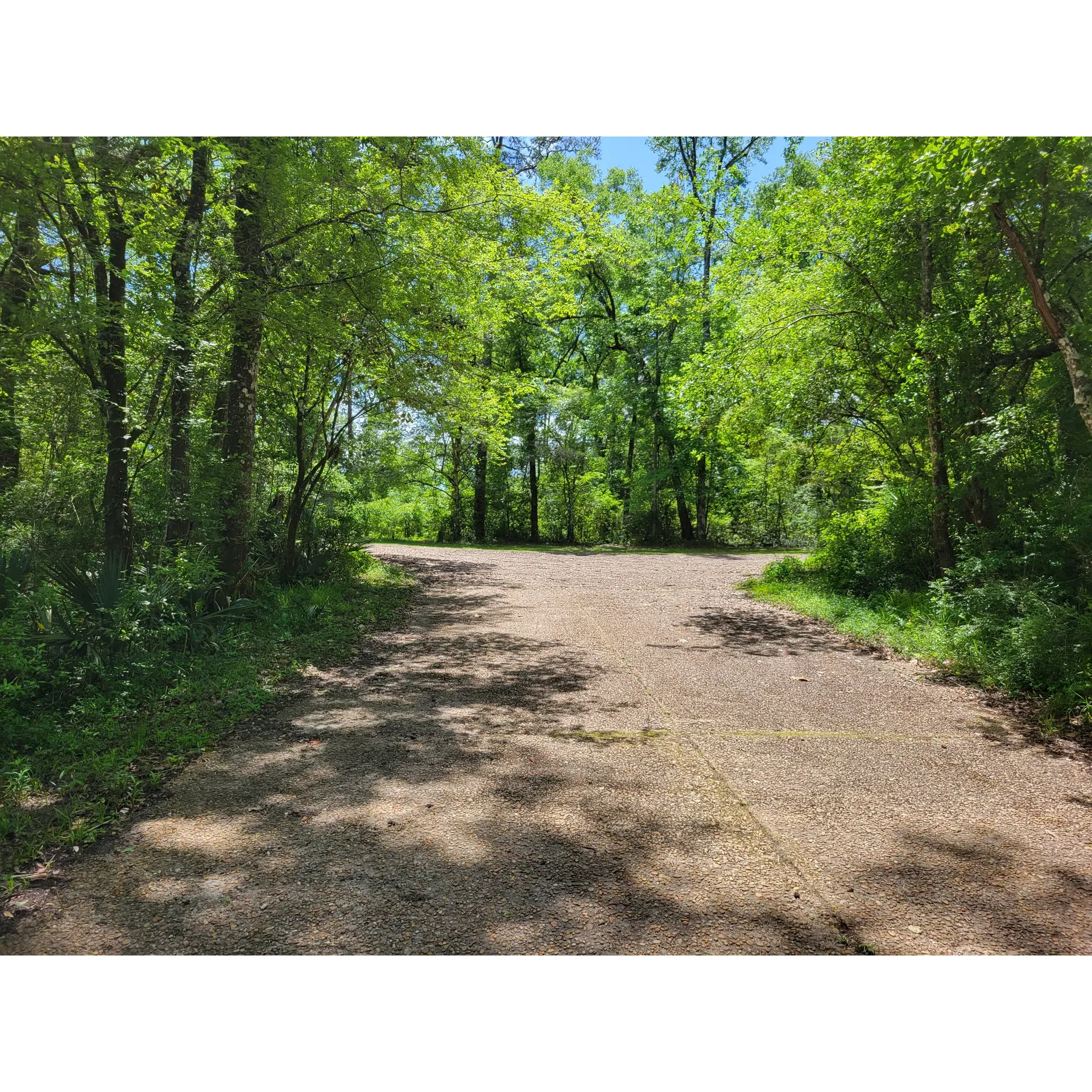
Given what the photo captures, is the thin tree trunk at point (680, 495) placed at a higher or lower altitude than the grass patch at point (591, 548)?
higher

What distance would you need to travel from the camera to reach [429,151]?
608cm

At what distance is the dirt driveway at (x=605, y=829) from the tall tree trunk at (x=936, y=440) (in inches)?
127

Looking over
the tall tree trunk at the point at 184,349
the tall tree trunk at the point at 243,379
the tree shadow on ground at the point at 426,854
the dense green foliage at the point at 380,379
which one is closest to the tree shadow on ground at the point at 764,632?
the dense green foliage at the point at 380,379

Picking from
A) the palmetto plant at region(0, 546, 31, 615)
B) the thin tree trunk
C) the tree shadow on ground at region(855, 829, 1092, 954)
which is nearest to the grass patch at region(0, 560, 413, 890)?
the palmetto plant at region(0, 546, 31, 615)

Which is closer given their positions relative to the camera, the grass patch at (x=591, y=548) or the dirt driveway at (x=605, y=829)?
the dirt driveway at (x=605, y=829)

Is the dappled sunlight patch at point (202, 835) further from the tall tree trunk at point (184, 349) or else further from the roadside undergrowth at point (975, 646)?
the roadside undergrowth at point (975, 646)

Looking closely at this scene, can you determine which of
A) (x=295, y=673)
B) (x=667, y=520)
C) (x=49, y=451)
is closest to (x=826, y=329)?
(x=295, y=673)

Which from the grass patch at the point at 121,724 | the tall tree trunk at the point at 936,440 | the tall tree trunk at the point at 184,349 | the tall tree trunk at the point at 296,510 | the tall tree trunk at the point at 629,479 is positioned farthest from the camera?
the tall tree trunk at the point at 629,479

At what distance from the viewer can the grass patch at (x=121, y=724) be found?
303cm

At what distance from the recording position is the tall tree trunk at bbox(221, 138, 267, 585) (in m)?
6.46

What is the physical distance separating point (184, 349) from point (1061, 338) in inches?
315

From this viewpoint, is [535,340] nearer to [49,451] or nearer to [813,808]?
[49,451]

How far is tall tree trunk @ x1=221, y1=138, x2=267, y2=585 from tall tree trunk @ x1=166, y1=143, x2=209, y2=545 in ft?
1.27

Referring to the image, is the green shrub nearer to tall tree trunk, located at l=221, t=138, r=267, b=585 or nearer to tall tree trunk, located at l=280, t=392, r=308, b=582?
tall tree trunk, located at l=280, t=392, r=308, b=582
